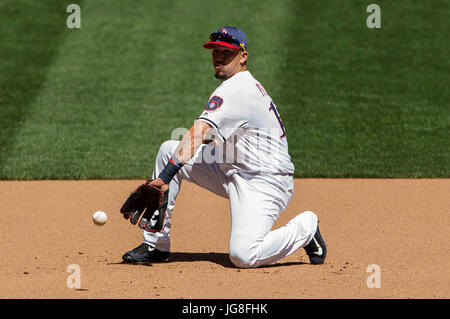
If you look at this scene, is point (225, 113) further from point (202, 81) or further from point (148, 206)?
point (202, 81)

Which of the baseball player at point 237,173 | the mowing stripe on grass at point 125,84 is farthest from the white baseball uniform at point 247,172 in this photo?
the mowing stripe on grass at point 125,84

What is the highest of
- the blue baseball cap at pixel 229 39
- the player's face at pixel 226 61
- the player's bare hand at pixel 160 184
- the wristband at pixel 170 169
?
the blue baseball cap at pixel 229 39

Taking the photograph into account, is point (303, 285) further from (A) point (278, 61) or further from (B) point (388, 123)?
(A) point (278, 61)

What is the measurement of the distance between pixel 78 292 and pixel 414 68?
906 cm

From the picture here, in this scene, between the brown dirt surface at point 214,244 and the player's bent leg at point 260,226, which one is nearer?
the brown dirt surface at point 214,244

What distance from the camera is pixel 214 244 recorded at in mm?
7055

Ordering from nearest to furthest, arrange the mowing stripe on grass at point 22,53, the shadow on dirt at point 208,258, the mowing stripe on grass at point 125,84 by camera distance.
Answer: the shadow on dirt at point 208,258
the mowing stripe on grass at point 125,84
the mowing stripe on grass at point 22,53

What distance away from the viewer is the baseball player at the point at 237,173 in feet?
19.4

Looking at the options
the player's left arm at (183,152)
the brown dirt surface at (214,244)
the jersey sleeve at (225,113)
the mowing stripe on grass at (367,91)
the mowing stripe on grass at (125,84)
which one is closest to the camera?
the brown dirt surface at (214,244)

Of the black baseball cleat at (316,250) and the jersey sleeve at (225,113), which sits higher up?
the jersey sleeve at (225,113)

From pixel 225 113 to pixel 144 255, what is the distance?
133 cm

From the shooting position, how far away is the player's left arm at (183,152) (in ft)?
18.7

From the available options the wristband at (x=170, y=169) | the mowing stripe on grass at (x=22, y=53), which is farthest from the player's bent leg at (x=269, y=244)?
the mowing stripe on grass at (x=22, y=53)

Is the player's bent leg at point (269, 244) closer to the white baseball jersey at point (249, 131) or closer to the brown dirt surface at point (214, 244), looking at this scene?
the brown dirt surface at point (214, 244)
